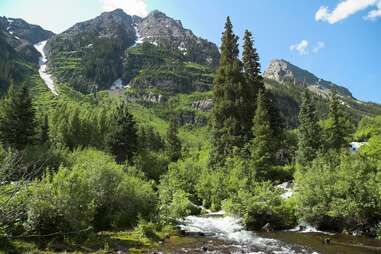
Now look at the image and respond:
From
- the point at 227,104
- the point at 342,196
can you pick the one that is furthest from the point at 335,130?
the point at 342,196

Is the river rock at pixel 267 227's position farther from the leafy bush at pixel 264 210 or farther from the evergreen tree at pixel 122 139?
the evergreen tree at pixel 122 139

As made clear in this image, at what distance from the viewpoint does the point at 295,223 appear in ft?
131

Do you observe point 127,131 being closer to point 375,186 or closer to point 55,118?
point 55,118

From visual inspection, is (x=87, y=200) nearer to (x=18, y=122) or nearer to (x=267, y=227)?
(x=267, y=227)

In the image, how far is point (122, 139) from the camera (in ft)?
268

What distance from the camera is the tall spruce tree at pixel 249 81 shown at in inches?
2917

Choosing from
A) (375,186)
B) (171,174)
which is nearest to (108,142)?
(171,174)

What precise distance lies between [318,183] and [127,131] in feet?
164

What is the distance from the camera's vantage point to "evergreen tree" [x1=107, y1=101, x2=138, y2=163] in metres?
81.6

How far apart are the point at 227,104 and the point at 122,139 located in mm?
21555

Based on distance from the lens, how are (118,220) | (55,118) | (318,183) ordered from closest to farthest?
1. (118,220)
2. (318,183)
3. (55,118)

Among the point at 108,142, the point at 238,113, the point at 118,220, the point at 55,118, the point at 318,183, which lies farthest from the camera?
the point at 55,118

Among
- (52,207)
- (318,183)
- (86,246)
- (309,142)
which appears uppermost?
(309,142)

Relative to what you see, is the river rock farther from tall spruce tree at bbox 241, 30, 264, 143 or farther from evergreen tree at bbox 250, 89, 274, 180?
tall spruce tree at bbox 241, 30, 264, 143
